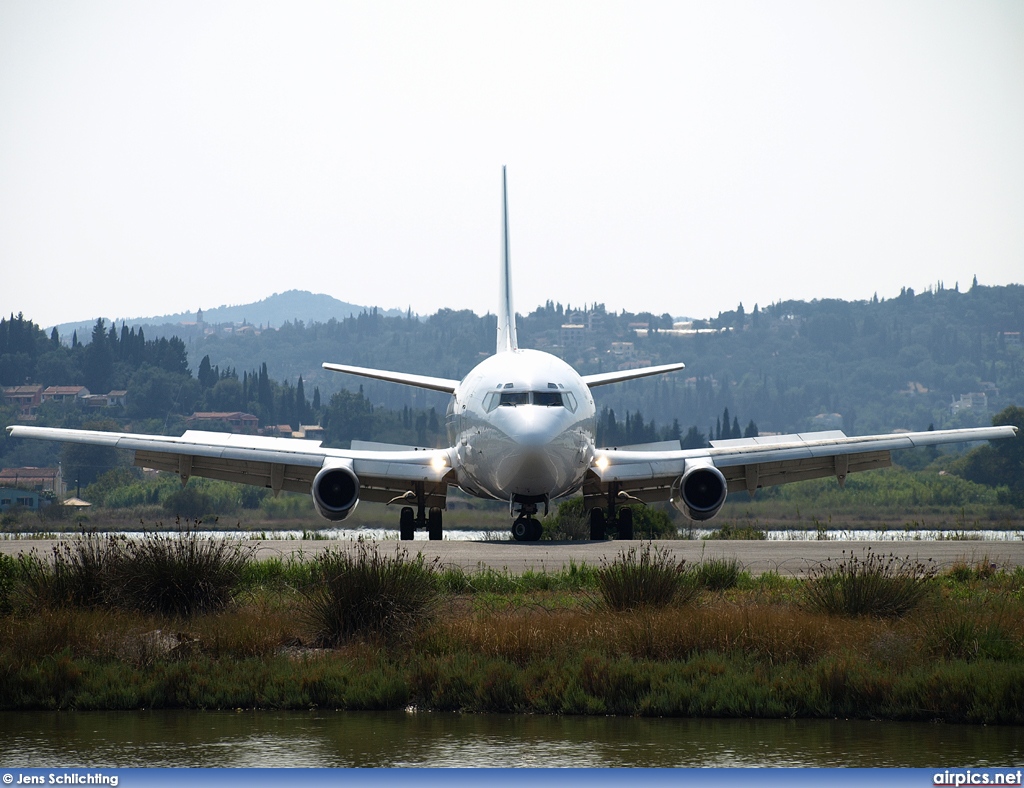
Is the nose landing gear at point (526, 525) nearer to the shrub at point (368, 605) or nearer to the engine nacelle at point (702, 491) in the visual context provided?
the engine nacelle at point (702, 491)

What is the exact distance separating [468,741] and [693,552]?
503 inches

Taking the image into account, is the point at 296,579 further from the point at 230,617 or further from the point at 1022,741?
the point at 1022,741

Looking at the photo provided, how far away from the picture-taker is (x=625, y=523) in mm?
32312

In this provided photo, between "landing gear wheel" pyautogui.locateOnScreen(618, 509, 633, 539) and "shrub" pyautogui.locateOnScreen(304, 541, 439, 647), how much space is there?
16355 mm

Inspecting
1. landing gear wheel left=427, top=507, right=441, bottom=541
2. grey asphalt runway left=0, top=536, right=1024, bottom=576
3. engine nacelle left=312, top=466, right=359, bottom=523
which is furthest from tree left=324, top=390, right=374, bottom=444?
grey asphalt runway left=0, top=536, right=1024, bottom=576

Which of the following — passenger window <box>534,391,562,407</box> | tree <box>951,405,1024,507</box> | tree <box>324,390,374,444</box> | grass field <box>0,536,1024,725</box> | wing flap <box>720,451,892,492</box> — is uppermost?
passenger window <box>534,391,562,407</box>

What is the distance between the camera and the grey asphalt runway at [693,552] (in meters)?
22.0

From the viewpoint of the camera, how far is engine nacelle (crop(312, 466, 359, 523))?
99.5ft

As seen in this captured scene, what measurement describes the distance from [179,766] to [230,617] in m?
5.34

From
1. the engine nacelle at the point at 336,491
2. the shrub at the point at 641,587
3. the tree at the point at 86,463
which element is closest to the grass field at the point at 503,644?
the shrub at the point at 641,587

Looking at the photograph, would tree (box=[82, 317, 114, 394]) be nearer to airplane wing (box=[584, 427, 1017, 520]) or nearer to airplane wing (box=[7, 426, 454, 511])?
airplane wing (box=[7, 426, 454, 511])

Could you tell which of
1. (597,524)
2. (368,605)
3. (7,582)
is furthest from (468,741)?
(597,524)

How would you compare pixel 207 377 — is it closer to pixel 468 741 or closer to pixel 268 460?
pixel 268 460

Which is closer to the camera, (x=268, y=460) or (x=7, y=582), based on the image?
(x=7, y=582)
